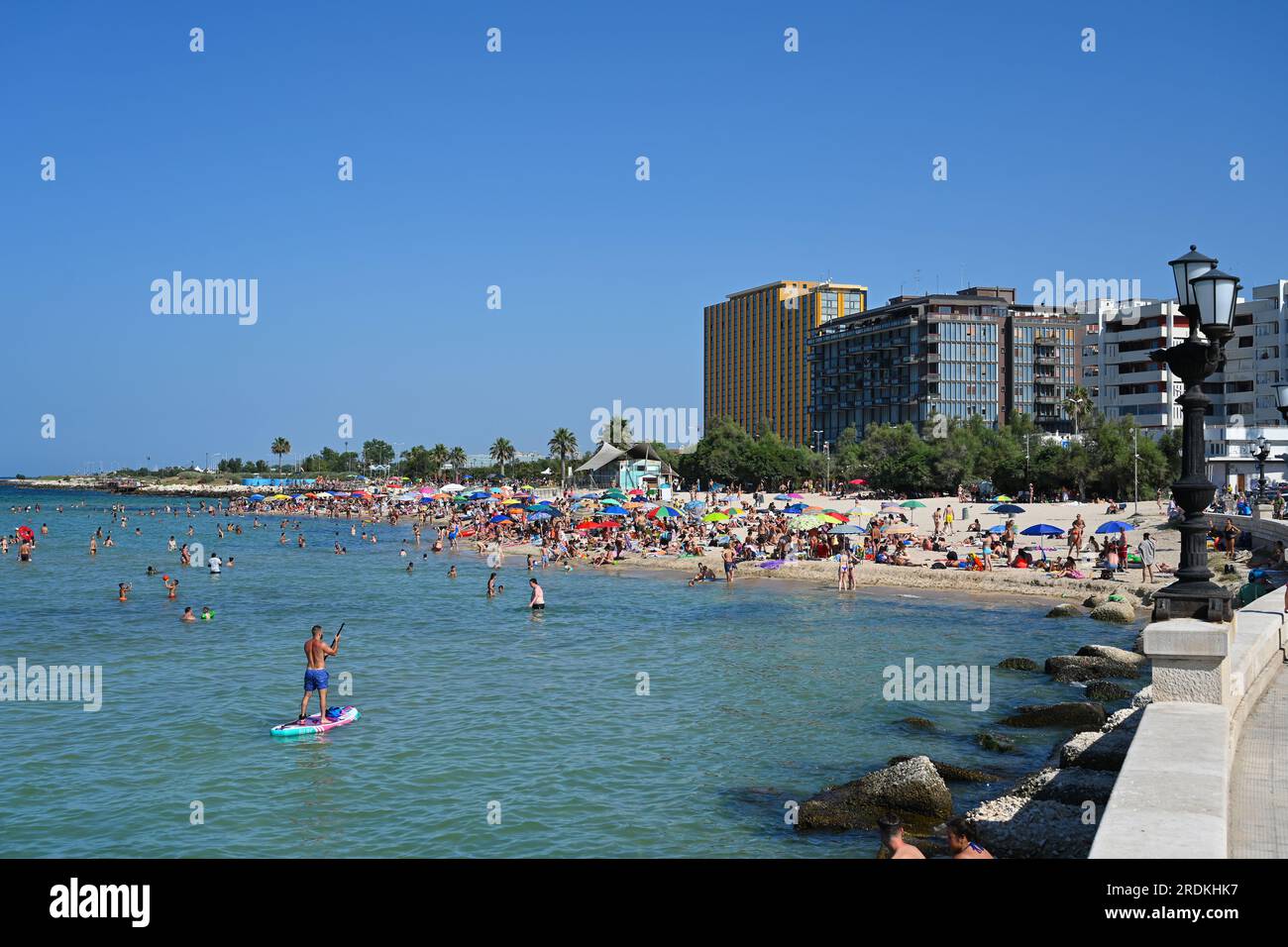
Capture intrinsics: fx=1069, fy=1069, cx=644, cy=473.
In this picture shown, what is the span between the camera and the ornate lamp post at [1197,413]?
9312mm

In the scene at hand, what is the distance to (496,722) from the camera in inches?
761

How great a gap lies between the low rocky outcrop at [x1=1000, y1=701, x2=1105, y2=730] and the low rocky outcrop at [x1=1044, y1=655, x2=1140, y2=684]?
3538 mm

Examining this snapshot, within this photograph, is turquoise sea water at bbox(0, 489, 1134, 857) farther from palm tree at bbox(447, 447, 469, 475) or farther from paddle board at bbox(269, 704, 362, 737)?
palm tree at bbox(447, 447, 469, 475)

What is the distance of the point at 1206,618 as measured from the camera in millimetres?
9375

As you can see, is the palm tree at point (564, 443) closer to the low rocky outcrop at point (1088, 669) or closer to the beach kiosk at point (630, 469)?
the beach kiosk at point (630, 469)

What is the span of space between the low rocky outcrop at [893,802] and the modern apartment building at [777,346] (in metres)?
147

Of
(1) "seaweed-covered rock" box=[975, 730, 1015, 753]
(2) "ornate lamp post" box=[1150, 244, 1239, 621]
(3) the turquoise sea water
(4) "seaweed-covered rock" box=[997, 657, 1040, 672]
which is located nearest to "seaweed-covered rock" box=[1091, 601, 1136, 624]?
(3) the turquoise sea water

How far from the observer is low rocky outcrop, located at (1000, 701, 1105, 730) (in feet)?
57.0

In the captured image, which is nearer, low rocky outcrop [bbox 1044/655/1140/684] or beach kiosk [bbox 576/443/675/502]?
low rocky outcrop [bbox 1044/655/1140/684]

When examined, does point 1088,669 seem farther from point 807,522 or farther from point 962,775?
point 807,522

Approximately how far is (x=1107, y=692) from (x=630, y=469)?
3701 inches
